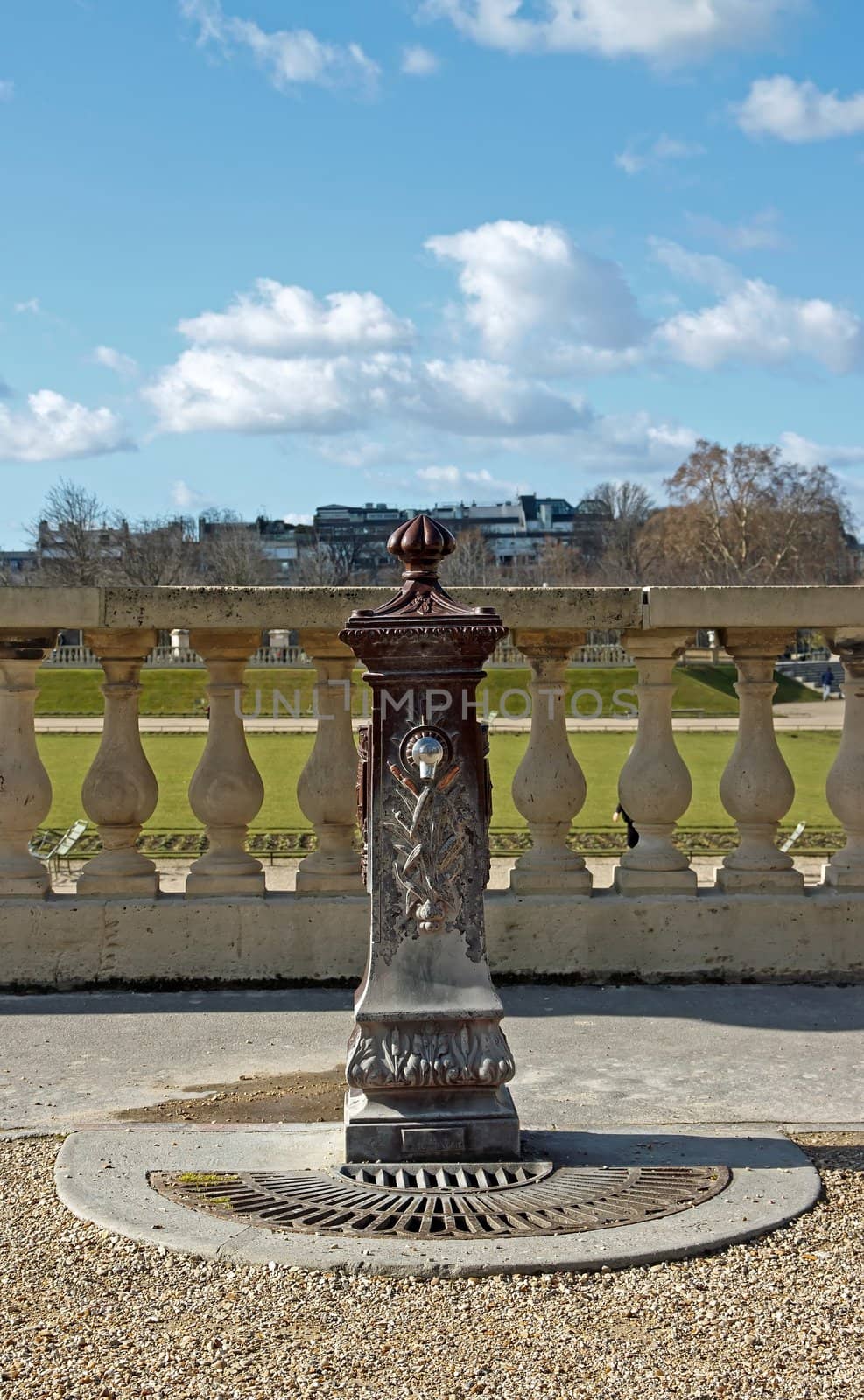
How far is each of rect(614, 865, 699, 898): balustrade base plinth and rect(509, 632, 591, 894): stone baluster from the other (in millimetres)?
171

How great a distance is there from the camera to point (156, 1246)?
3756 millimetres

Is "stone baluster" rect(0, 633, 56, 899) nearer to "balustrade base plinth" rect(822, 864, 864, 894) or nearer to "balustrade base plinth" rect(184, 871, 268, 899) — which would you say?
"balustrade base plinth" rect(184, 871, 268, 899)

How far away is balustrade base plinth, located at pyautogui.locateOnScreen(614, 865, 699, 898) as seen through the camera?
261 inches

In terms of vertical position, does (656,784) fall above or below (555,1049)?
above

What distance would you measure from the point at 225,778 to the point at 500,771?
1626 cm

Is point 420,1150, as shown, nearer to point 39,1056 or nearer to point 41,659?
point 39,1056

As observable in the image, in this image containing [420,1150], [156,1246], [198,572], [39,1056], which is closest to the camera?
[156,1246]

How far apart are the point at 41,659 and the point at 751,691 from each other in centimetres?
308

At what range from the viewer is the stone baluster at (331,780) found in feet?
21.5

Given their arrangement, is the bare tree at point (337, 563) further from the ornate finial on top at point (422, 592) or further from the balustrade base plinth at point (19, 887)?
the ornate finial on top at point (422, 592)

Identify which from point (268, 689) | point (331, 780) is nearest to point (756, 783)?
point (331, 780)

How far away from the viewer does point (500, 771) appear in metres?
22.7

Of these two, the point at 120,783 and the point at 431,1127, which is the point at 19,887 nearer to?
the point at 120,783

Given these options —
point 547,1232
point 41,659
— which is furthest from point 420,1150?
point 41,659
